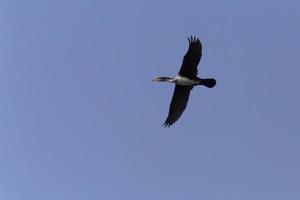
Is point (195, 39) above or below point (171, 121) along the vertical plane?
above

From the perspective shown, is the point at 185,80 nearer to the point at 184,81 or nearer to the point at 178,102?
the point at 184,81

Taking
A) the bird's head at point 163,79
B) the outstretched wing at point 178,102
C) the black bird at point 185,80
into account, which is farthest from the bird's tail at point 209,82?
the bird's head at point 163,79

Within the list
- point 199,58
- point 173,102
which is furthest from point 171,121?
point 199,58

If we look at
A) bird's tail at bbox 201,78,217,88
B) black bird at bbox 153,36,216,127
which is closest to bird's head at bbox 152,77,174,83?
black bird at bbox 153,36,216,127

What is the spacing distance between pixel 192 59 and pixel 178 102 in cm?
246

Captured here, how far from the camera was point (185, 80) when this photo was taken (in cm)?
3900

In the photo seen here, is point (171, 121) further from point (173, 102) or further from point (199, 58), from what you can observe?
point (199, 58)

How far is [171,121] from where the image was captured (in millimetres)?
39781

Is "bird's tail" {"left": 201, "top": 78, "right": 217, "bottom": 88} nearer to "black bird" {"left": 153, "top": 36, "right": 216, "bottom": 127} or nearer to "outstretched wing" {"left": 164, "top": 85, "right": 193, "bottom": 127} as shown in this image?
"black bird" {"left": 153, "top": 36, "right": 216, "bottom": 127}

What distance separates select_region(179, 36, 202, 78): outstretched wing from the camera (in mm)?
38125

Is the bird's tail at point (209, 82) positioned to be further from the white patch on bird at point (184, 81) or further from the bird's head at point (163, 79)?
the bird's head at point (163, 79)

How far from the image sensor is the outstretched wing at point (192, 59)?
38125 mm

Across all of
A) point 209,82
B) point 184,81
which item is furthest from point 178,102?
point 209,82

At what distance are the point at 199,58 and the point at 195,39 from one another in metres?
0.92
